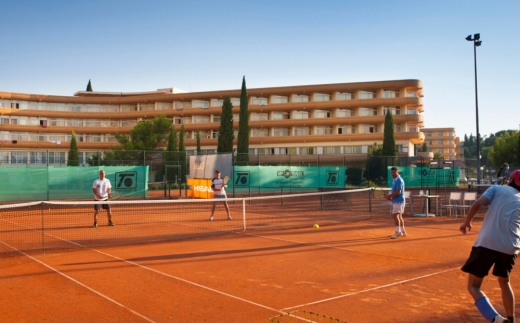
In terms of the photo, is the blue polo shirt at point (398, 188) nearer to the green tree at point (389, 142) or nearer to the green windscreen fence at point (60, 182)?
the green windscreen fence at point (60, 182)

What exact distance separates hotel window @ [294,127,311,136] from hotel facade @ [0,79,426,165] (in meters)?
0.13

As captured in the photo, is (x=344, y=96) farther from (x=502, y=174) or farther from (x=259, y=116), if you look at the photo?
(x=502, y=174)

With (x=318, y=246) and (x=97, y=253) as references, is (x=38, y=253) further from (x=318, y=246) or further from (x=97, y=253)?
(x=318, y=246)

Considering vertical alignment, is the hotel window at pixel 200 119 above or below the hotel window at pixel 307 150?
above

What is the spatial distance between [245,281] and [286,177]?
20353 mm

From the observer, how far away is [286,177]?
27.9m

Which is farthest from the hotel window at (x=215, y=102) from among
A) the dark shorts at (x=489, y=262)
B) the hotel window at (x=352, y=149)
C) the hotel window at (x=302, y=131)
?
the dark shorts at (x=489, y=262)

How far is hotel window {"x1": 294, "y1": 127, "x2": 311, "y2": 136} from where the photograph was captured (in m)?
62.4

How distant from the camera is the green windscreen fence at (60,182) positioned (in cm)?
2370

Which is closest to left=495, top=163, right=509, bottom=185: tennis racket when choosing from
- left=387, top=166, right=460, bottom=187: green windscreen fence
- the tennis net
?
the tennis net

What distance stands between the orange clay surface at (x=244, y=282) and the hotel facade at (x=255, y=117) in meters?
45.3

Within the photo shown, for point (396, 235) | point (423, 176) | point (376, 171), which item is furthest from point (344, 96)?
point (396, 235)

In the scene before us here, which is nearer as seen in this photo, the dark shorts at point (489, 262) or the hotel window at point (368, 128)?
the dark shorts at point (489, 262)

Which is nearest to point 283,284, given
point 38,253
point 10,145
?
point 38,253
